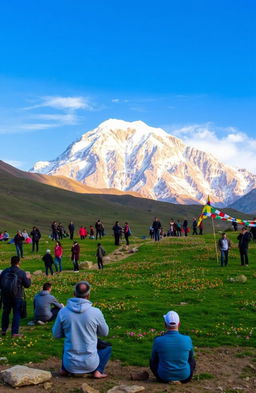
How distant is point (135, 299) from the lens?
82.9 ft

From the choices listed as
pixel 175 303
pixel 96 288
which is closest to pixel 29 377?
pixel 175 303

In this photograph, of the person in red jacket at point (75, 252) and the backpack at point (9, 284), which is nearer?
the backpack at point (9, 284)

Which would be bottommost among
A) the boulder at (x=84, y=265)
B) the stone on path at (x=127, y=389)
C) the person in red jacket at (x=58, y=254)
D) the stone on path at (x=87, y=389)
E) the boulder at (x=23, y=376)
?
the stone on path at (x=127, y=389)

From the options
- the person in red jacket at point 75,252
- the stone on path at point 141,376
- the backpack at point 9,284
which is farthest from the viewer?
the person in red jacket at point 75,252

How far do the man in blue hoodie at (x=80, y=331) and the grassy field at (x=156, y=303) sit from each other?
95.1 inches

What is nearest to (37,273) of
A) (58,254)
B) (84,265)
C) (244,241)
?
(58,254)

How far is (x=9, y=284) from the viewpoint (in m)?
17.0

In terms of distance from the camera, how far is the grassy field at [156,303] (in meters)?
16.3

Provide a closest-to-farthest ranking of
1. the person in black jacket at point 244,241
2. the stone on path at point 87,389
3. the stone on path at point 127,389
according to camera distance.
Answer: the stone on path at point 87,389 → the stone on path at point 127,389 → the person in black jacket at point 244,241

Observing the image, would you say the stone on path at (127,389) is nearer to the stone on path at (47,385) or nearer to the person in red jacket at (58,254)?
the stone on path at (47,385)

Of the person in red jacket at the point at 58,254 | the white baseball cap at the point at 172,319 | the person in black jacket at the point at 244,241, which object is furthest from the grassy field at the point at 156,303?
the person in red jacket at the point at 58,254

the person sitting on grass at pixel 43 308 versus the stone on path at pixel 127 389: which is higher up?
the person sitting on grass at pixel 43 308

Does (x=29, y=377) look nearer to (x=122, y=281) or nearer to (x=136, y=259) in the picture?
(x=122, y=281)

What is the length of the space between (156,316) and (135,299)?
15.1 feet
